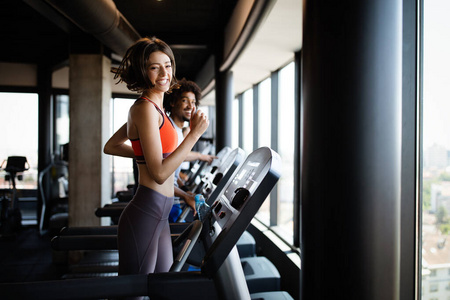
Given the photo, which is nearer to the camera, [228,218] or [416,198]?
[228,218]

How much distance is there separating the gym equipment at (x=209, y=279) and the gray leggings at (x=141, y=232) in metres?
0.31

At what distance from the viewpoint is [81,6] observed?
281cm

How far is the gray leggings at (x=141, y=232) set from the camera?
1.43 meters

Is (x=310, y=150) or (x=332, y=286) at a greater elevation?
(x=310, y=150)

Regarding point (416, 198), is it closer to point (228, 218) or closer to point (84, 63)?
point (228, 218)

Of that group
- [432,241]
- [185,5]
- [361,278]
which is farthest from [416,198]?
[185,5]

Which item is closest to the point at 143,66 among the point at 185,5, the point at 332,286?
the point at 332,286

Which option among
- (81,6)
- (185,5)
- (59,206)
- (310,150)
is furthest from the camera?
(59,206)

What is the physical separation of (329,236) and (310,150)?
298 mm

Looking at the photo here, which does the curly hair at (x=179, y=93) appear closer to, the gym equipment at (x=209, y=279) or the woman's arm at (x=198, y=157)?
the woman's arm at (x=198, y=157)

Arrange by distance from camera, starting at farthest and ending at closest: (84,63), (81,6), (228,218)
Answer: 1. (84,63)
2. (81,6)
3. (228,218)

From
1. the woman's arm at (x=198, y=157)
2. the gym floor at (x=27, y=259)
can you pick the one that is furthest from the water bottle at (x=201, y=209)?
the gym floor at (x=27, y=259)

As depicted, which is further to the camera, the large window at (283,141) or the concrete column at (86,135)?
the concrete column at (86,135)

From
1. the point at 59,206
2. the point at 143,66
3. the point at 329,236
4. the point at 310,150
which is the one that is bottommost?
the point at 59,206
